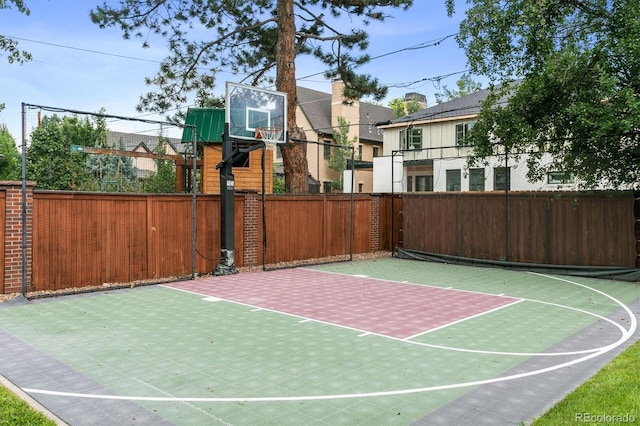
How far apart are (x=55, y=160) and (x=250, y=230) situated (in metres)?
12.7

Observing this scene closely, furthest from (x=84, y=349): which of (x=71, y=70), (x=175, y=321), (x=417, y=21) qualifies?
(x=71, y=70)

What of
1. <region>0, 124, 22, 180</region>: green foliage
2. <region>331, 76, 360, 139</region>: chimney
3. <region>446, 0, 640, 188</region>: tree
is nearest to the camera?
<region>446, 0, 640, 188</region>: tree

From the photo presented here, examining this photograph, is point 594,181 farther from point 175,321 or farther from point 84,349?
point 84,349

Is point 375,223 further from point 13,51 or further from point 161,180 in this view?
point 13,51

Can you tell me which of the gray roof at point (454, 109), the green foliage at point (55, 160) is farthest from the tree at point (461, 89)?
the green foliage at point (55, 160)

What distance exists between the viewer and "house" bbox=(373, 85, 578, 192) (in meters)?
24.0

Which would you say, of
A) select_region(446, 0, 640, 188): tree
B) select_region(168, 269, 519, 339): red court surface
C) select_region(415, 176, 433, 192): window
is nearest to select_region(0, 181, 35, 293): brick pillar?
select_region(168, 269, 519, 339): red court surface

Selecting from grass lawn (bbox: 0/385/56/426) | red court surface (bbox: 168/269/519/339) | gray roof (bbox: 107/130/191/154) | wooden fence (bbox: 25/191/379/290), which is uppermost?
gray roof (bbox: 107/130/191/154)

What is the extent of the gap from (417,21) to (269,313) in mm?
12939

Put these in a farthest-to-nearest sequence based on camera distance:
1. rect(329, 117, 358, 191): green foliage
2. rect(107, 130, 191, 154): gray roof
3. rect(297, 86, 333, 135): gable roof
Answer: rect(297, 86, 333, 135): gable roof < rect(329, 117, 358, 191): green foliage < rect(107, 130, 191, 154): gray roof

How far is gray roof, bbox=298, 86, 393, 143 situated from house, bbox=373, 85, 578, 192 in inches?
251

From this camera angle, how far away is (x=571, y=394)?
467cm

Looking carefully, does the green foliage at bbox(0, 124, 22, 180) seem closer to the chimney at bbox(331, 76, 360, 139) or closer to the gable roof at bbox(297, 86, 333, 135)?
the gable roof at bbox(297, 86, 333, 135)

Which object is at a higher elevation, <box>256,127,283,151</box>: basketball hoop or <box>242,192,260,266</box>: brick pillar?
<box>256,127,283,151</box>: basketball hoop
